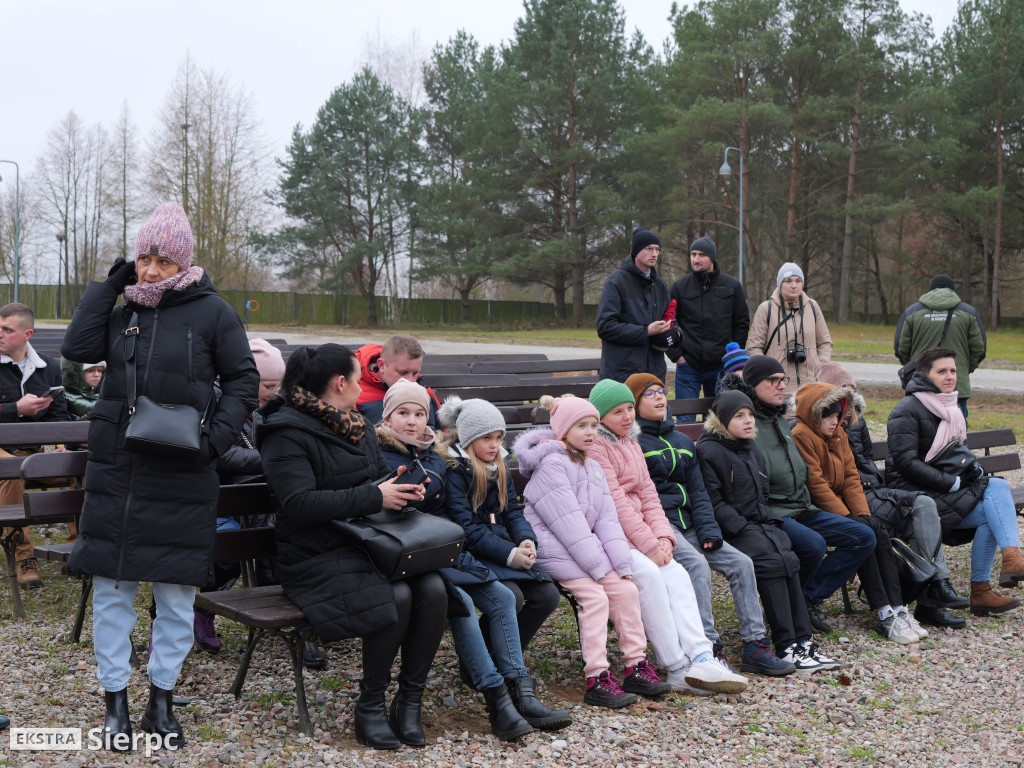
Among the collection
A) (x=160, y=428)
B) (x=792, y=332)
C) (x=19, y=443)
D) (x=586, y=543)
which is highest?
(x=792, y=332)

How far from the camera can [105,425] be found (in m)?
3.54

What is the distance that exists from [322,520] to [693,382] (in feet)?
15.1

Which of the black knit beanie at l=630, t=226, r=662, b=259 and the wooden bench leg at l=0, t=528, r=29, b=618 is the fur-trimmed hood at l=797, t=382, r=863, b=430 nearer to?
the black knit beanie at l=630, t=226, r=662, b=259

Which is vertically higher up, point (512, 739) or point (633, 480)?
point (633, 480)

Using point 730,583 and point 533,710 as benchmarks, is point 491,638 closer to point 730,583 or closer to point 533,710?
point 533,710

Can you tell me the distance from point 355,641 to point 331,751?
4.33ft

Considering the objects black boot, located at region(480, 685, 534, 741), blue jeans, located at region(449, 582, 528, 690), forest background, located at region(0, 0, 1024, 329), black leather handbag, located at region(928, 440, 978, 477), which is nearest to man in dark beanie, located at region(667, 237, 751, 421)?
black leather handbag, located at region(928, 440, 978, 477)

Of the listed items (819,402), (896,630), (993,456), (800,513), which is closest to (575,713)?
(800,513)

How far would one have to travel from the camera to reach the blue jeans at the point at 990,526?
18.8ft

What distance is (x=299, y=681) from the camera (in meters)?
3.79

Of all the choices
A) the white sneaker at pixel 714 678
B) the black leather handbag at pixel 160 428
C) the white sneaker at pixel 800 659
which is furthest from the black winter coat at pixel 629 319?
the black leather handbag at pixel 160 428

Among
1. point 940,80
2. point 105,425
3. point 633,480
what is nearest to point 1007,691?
point 633,480

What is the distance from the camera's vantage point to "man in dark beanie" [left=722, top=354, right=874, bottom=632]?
17.2 feet

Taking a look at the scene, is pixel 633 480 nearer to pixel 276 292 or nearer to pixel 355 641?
pixel 355 641
